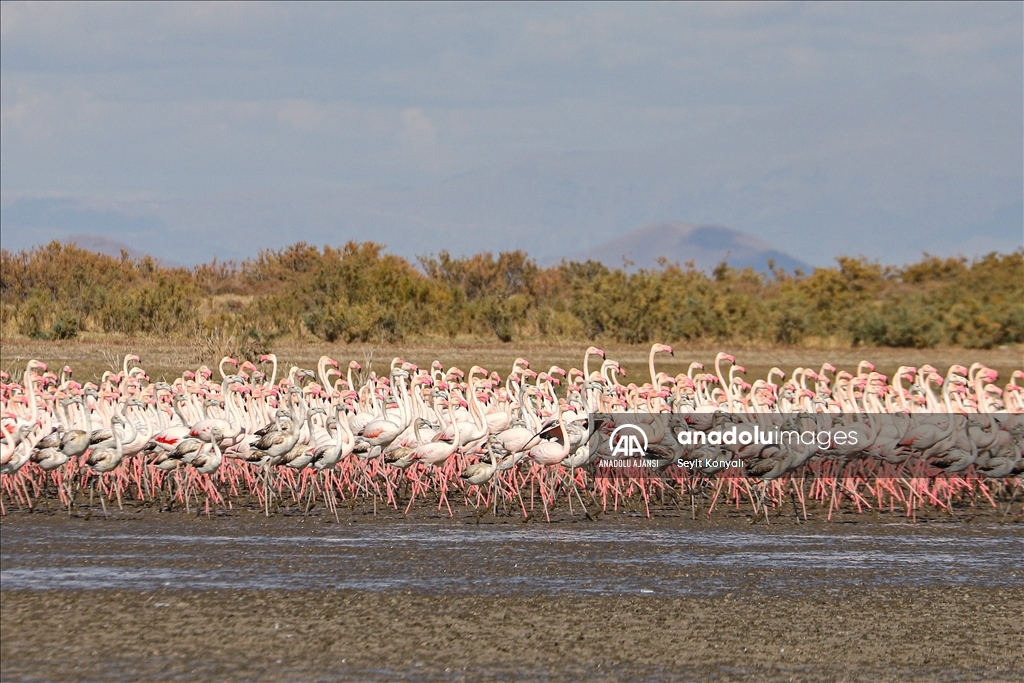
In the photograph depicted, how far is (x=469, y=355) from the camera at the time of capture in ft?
129

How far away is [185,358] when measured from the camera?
34.6 metres

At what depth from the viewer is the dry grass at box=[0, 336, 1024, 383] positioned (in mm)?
33219

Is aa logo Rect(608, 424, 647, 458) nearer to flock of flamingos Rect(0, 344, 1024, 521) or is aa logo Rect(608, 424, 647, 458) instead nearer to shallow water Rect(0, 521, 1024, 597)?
flock of flamingos Rect(0, 344, 1024, 521)

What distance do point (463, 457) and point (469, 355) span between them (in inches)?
895

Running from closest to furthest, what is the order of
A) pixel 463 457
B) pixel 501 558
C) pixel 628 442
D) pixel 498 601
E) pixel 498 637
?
pixel 498 637
pixel 498 601
pixel 501 558
pixel 628 442
pixel 463 457

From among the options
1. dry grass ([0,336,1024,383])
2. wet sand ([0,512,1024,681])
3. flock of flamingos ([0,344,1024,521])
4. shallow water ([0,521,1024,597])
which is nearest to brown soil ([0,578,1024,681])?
wet sand ([0,512,1024,681])

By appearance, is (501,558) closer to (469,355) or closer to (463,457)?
(463,457)

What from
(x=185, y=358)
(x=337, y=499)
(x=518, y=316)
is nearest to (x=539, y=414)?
(x=337, y=499)

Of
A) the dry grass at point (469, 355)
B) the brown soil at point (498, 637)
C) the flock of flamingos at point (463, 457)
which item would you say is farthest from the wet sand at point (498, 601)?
the dry grass at point (469, 355)

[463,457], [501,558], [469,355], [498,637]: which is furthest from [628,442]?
[469,355]

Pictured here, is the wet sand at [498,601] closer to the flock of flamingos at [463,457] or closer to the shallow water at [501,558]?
the shallow water at [501,558]

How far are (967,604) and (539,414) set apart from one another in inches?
268

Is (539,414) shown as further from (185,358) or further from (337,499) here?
(185,358)

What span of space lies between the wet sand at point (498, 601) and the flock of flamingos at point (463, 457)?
0.73 meters
